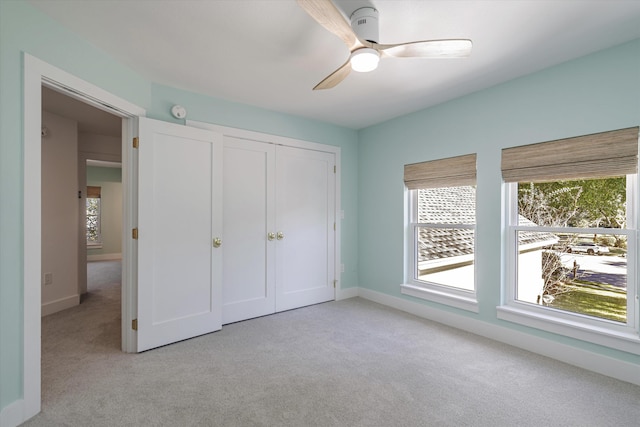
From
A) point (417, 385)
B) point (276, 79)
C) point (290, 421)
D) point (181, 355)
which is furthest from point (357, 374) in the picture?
point (276, 79)

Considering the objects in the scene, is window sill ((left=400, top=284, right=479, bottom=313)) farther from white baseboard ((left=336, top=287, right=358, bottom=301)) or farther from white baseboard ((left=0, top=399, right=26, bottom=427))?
white baseboard ((left=0, top=399, right=26, bottom=427))

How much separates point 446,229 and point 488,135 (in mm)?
1138

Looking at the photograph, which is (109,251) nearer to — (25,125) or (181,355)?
(181,355)

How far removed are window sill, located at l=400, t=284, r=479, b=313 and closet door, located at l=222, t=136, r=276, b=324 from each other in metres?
1.72

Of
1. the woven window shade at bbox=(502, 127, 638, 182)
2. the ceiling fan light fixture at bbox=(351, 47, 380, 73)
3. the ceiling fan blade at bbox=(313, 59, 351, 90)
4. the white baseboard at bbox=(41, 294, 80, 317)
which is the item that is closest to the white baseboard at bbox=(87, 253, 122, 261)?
the white baseboard at bbox=(41, 294, 80, 317)

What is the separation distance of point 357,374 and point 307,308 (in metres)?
1.68

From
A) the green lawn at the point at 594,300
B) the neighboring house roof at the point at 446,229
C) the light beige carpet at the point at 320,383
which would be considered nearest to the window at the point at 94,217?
the light beige carpet at the point at 320,383

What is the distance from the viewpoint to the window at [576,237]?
2.29 meters

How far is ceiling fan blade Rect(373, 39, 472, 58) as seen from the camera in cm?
175

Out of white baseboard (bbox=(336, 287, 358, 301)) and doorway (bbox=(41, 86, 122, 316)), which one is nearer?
doorway (bbox=(41, 86, 122, 316))

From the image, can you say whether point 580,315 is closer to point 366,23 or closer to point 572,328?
point 572,328

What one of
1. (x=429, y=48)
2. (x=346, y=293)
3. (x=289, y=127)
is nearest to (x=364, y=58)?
(x=429, y=48)

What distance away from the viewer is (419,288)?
3660 mm

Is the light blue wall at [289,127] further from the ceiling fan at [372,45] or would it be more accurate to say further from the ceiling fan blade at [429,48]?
the ceiling fan blade at [429,48]
